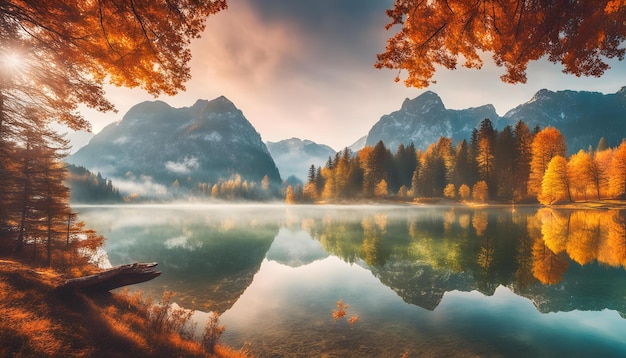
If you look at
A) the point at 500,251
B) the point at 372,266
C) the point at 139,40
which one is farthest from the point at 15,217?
the point at 500,251

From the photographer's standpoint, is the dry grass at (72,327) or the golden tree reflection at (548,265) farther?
the golden tree reflection at (548,265)

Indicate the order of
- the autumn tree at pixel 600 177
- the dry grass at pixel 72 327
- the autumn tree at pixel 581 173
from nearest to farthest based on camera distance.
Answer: the dry grass at pixel 72 327
the autumn tree at pixel 581 173
the autumn tree at pixel 600 177

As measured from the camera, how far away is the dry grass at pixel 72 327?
19.1 feet

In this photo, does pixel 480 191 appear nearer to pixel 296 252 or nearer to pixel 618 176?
pixel 618 176

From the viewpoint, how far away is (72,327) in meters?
6.93

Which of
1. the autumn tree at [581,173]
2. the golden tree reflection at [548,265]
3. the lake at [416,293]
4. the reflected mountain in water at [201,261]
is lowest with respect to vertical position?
the reflected mountain in water at [201,261]

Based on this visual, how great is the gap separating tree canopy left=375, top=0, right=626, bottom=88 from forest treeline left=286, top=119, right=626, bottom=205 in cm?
6019

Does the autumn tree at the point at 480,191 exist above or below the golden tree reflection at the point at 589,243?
above

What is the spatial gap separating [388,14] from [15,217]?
88.7 feet

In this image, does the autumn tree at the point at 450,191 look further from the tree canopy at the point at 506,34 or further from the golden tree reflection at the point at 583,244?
the tree canopy at the point at 506,34

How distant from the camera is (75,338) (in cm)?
650

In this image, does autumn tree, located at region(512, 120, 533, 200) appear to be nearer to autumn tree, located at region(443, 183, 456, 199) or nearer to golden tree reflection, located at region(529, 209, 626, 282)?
autumn tree, located at region(443, 183, 456, 199)

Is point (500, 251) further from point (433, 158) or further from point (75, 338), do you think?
point (433, 158)

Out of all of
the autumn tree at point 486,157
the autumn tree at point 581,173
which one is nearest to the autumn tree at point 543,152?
the autumn tree at point 581,173
